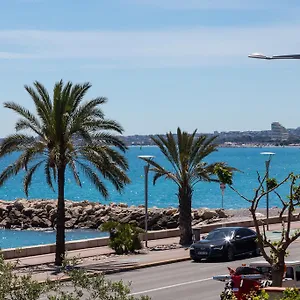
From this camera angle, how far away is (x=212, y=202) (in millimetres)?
106125

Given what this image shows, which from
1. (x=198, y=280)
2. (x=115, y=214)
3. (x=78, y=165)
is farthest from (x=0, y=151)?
(x=115, y=214)

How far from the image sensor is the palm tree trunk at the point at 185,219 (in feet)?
114

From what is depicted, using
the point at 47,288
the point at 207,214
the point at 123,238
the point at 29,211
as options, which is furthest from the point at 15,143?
the point at 29,211

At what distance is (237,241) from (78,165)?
649 centimetres

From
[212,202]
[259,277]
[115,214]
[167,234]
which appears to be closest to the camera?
[259,277]

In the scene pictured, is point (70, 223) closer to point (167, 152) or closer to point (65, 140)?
point (167, 152)

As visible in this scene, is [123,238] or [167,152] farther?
[167,152]

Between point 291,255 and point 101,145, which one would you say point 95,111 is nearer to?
point 101,145

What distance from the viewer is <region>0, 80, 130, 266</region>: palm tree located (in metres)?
27.7

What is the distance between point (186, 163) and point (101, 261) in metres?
6.98

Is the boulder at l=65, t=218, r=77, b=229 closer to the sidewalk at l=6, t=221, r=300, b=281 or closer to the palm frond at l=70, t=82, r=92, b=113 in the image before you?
the sidewalk at l=6, t=221, r=300, b=281

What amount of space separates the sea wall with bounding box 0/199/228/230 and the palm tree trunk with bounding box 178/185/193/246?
87.3ft

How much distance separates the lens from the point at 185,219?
34.7m

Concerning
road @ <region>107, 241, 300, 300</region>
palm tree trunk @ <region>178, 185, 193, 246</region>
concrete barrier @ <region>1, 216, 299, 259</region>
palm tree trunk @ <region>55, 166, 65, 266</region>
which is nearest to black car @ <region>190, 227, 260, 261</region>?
road @ <region>107, 241, 300, 300</region>
